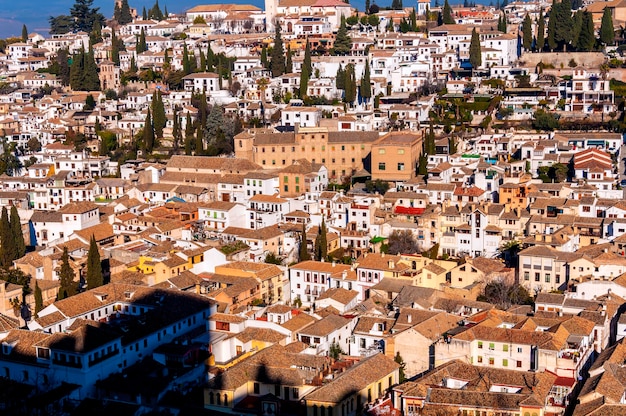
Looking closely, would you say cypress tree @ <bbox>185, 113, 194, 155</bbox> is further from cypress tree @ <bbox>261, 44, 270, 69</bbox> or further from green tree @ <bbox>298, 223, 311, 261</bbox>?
green tree @ <bbox>298, 223, 311, 261</bbox>

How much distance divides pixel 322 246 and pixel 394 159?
20.0 feet

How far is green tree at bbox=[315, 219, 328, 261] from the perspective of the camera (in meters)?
27.6

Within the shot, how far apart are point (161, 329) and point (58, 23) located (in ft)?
152

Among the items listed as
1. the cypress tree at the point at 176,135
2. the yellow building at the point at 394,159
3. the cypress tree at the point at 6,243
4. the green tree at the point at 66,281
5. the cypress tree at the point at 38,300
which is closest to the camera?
the cypress tree at the point at 38,300

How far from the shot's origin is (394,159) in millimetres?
32469

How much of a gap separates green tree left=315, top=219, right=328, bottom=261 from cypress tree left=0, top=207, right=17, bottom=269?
9240mm

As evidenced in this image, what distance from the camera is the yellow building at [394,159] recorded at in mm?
32344

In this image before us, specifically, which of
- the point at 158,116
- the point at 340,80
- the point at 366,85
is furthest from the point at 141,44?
the point at 366,85

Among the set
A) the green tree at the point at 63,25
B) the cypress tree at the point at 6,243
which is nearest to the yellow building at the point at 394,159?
the cypress tree at the point at 6,243

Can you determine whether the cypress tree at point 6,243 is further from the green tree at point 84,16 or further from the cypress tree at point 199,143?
the green tree at point 84,16

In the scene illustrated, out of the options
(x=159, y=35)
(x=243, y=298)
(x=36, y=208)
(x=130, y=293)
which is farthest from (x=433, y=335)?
(x=159, y=35)

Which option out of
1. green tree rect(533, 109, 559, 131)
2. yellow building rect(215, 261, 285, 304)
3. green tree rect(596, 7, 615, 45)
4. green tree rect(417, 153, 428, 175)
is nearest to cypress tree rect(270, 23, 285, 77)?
green tree rect(533, 109, 559, 131)

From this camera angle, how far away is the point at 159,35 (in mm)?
57281

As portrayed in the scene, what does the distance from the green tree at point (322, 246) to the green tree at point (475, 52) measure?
17.1 meters
